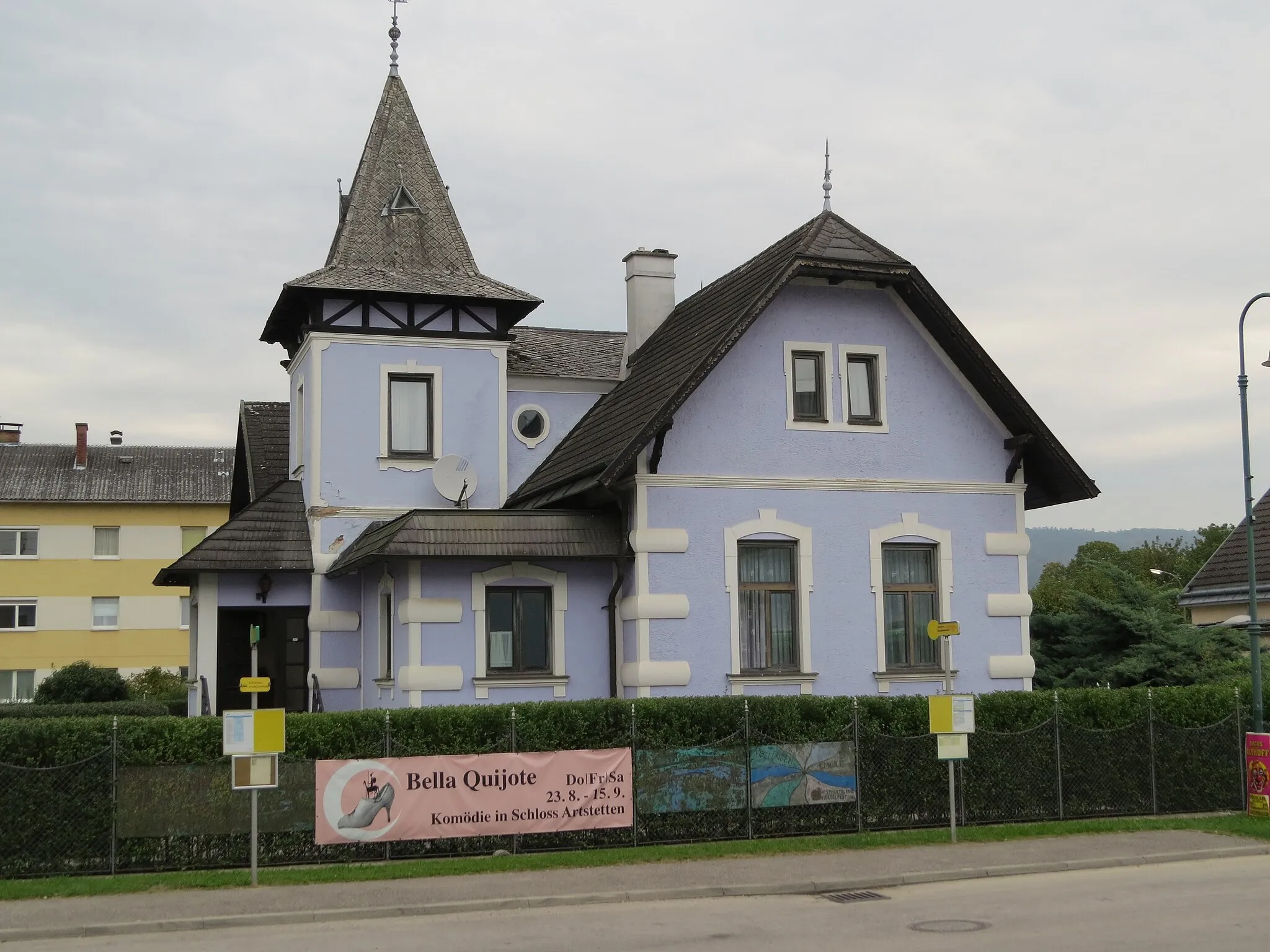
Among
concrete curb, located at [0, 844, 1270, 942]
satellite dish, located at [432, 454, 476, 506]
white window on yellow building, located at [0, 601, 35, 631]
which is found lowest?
concrete curb, located at [0, 844, 1270, 942]

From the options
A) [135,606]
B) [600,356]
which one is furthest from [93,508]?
[600,356]

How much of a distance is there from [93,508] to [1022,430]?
139ft

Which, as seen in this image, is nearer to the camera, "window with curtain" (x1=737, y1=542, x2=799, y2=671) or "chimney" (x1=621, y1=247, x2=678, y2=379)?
"window with curtain" (x1=737, y1=542, x2=799, y2=671)

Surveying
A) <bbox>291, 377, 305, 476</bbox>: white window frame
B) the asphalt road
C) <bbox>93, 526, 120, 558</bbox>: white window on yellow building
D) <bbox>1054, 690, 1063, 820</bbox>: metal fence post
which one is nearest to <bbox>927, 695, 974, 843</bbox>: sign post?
<bbox>1054, 690, 1063, 820</bbox>: metal fence post

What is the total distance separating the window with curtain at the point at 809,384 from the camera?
20781mm

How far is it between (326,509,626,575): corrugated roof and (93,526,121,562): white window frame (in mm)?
37529

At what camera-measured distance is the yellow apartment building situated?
175 ft

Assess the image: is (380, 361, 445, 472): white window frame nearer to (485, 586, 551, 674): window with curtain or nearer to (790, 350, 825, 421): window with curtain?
(485, 586, 551, 674): window with curtain

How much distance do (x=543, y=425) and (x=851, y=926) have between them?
14.3 metres

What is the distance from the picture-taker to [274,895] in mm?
13602

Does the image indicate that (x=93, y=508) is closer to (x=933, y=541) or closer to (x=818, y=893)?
(x=933, y=541)

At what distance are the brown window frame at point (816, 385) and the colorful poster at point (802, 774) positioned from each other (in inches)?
206

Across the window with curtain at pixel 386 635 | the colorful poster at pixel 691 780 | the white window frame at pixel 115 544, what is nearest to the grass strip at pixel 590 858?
the colorful poster at pixel 691 780

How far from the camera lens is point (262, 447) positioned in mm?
28750
